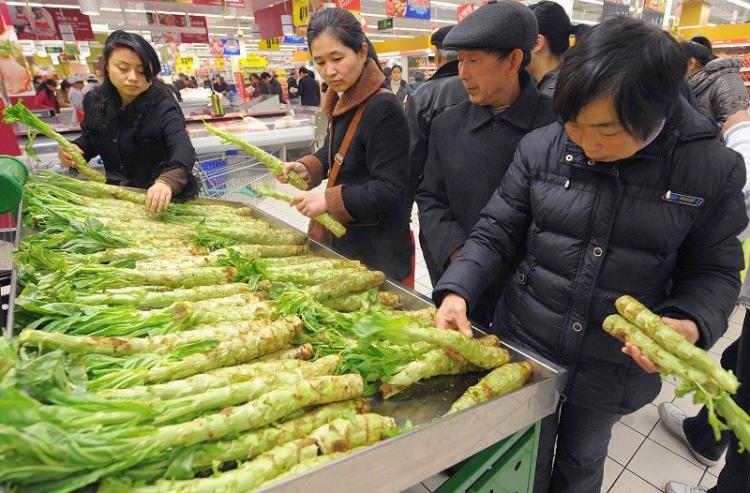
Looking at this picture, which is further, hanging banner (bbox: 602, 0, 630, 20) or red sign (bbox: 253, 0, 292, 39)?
red sign (bbox: 253, 0, 292, 39)

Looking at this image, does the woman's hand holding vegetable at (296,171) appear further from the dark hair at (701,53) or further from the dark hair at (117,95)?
the dark hair at (701,53)

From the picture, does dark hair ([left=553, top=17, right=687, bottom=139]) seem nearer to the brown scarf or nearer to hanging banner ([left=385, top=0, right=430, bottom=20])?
the brown scarf

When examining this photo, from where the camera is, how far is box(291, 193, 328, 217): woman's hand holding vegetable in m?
2.33

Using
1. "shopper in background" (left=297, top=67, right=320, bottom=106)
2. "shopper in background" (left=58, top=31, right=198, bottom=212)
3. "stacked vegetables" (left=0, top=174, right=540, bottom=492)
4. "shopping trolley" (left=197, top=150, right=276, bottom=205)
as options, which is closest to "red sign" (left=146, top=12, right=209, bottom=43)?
"shopper in background" (left=297, top=67, right=320, bottom=106)

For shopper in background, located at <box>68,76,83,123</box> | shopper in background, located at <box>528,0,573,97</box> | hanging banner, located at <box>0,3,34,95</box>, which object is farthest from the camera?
shopper in background, located at <box>68,76,83,123</box>

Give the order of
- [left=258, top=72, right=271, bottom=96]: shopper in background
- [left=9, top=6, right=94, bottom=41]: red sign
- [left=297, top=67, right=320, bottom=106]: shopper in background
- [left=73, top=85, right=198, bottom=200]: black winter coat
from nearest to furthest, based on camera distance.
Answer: [left=73, top=85, right=198, bottom=200]: black winter coat → [left=9, top=6, right=94, bottom=41]: red sign → [left=297, top=67, right=320, bottom=106]: shopper in background → [left=258, top=72, right=271, bottom=96]: shopper in background

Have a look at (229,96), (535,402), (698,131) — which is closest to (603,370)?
(535,402)

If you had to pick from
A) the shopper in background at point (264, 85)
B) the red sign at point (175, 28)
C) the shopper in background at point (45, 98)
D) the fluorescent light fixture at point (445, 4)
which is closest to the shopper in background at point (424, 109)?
the red sign at point (175, 28)

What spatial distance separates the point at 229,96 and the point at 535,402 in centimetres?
1447

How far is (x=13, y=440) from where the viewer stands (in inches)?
33.3

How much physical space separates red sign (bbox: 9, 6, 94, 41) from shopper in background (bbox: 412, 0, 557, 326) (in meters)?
7.88

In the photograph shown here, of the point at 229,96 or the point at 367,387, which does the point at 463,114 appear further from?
the point at 229,96

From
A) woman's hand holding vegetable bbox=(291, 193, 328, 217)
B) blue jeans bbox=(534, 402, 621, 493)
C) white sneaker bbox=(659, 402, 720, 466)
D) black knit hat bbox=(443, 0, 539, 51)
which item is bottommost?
white sneaker bbox=(659, 402, 720, 466)

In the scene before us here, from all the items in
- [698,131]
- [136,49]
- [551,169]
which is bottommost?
[551,169]
